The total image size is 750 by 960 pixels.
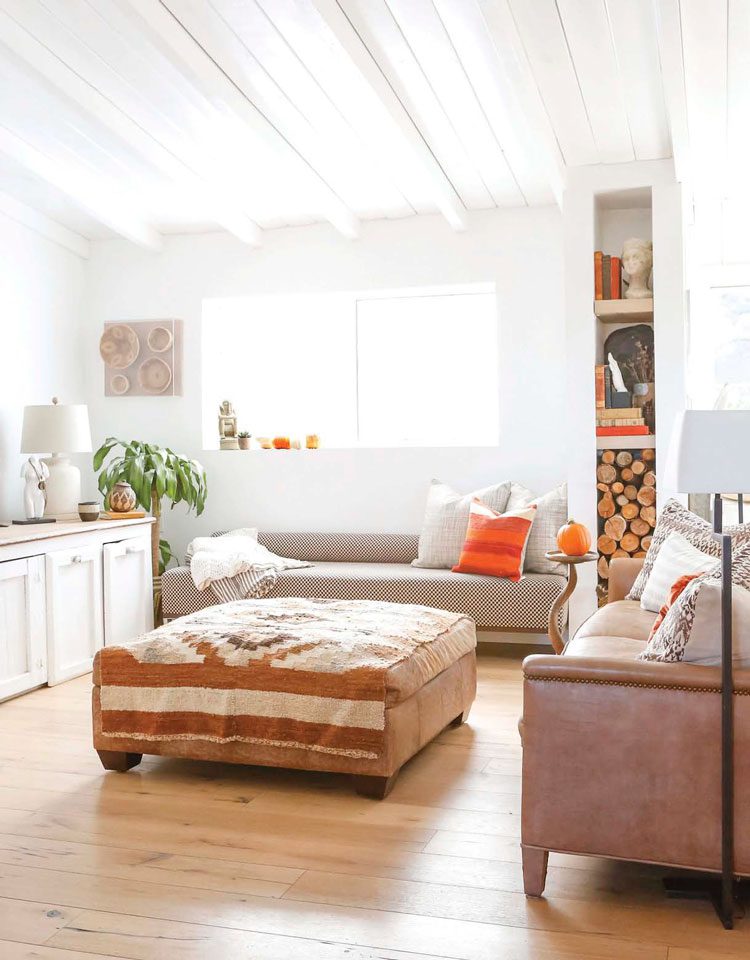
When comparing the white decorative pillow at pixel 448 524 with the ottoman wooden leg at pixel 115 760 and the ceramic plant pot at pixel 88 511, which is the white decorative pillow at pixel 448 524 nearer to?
the ceramic plant pot at pixel 88 511

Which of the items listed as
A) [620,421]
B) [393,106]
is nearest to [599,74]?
[393,106]

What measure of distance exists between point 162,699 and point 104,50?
8.72ft

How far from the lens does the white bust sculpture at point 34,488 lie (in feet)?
17.6

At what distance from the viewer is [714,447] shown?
2.26 metres

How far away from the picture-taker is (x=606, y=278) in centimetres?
516

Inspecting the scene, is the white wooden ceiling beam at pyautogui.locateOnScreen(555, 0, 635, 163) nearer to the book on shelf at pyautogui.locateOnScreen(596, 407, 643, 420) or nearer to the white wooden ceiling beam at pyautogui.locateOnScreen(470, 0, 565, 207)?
the white wooden ceiling beam at pyautogui.locateOnScreen(470, 0, 565, 207)

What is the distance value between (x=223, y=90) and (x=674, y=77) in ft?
6.15

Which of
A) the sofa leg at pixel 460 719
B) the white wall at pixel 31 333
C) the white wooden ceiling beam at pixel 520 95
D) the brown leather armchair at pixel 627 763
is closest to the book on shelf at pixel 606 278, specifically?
the white wooden ceiling beam at pixel 520 95

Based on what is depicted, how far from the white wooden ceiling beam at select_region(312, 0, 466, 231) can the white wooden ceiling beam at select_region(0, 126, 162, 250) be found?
186cm

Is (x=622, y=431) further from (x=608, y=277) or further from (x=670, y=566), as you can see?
(x=670, y=566)

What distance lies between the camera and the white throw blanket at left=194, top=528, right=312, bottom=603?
544 centimetres

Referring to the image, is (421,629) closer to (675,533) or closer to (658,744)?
(675,533)

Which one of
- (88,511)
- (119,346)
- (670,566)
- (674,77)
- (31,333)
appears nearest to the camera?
(670,566)

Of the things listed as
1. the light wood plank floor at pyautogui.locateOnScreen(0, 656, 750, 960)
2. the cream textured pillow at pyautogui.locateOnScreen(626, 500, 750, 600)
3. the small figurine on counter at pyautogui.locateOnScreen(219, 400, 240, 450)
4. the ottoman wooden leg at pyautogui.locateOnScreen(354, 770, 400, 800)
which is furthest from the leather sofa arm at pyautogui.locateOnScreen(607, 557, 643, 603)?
the small figurine on counter at pyautogui.locateOnScreen(219, 400, 240, 450)
